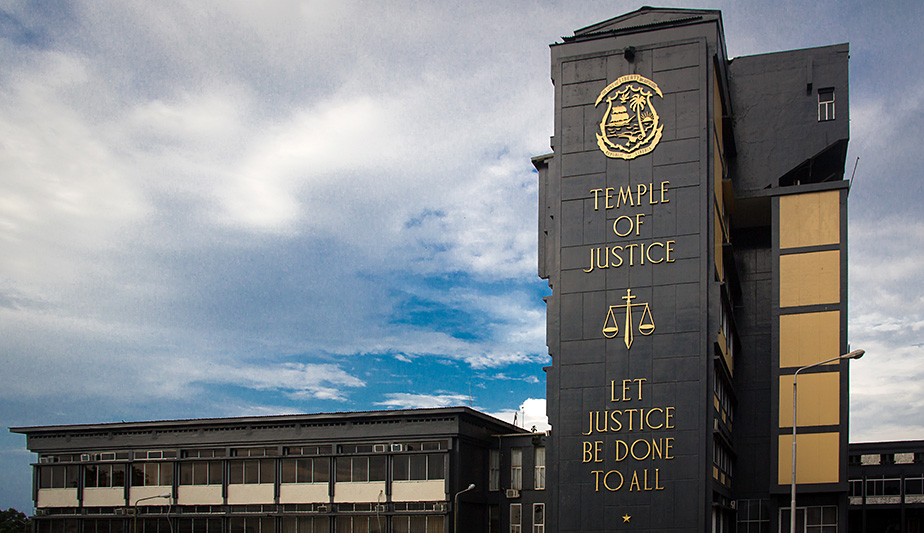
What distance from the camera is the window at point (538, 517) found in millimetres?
69625

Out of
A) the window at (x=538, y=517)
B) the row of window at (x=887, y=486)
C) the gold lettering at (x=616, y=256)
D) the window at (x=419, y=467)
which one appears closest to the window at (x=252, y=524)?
the window at (x=419, y=467)

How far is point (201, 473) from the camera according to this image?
75.1 meters

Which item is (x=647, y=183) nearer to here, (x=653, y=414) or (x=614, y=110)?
(x=614, y=110)

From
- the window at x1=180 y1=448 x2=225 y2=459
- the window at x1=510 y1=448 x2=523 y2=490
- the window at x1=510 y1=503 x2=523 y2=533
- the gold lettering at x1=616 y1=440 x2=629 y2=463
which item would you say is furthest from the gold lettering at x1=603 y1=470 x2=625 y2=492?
the window at x1=180 y1=448 x2=225 y2=459

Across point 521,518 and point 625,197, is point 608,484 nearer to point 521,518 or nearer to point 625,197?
point 521,518

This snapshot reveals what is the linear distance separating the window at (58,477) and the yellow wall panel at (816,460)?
55.6m

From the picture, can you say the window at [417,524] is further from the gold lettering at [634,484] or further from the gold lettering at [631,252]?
the gold lettering at [631,252]

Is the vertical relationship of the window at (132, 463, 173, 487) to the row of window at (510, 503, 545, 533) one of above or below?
above

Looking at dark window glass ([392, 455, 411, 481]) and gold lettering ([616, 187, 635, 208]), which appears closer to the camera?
gold lettering ([616, 187, 635, 208])

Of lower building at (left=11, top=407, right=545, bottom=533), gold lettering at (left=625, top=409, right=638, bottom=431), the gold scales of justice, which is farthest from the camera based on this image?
lower building at (left=11, top=407, right=545, bottom=533)

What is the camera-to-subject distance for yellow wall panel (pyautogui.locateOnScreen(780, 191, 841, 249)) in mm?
68875

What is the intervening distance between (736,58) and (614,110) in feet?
55.5

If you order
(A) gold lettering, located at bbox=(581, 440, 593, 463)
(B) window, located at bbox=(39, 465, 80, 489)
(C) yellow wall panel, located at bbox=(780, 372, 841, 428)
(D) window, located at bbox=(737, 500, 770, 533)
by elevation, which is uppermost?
(C) yellow wall panel, located at bbox=(780, 372, 841, 428)

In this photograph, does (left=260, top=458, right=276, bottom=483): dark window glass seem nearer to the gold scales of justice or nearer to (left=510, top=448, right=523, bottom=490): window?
(left=510, top=448, right=523, bottom=490): window
